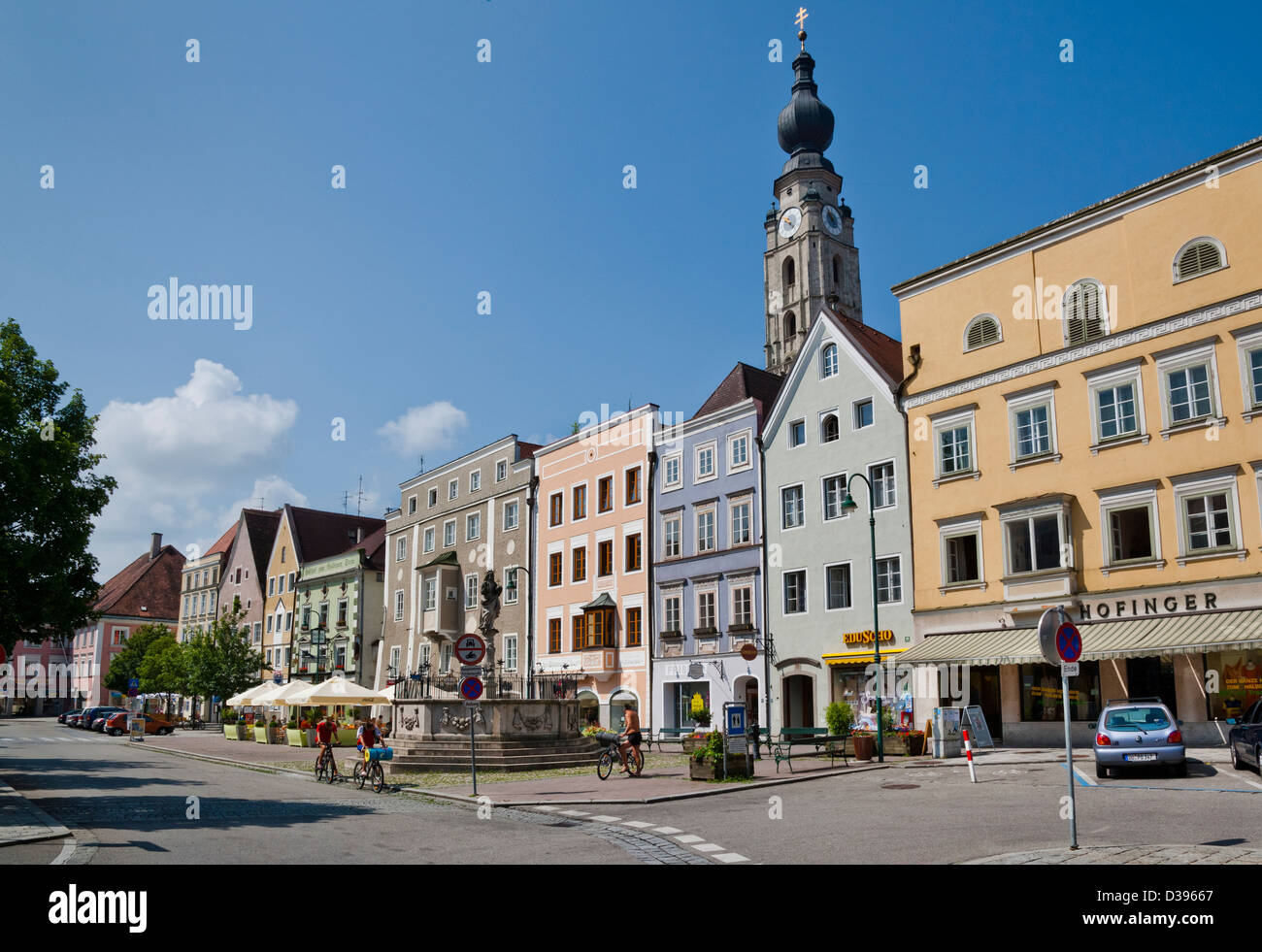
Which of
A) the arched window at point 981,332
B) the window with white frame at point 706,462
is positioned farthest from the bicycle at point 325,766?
the arched window at point 981,332

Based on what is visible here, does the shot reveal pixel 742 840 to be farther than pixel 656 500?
No

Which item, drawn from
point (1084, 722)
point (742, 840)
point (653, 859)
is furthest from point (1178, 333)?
point (653, 859)

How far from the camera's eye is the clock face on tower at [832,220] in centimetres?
9906

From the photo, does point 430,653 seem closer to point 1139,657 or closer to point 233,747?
point 233,747

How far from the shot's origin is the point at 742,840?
565 inches

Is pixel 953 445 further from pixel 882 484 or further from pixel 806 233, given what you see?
pixel 806 233

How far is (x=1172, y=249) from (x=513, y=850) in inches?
964

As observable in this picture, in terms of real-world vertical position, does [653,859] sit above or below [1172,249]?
below

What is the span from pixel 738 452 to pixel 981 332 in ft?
38.5

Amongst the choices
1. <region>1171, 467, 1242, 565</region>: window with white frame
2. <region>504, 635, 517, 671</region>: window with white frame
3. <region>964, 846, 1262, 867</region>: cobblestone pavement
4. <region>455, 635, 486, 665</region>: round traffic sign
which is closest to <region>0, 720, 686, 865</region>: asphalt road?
<region>455, 635, 486, 665</region>: round traffic sign

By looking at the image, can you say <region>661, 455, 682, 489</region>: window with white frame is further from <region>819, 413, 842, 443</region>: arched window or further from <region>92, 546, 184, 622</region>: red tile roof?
<region>92, 546, 184, 622</region>: red tile roof

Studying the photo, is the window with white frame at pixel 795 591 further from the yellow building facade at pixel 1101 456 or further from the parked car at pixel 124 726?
the parked car at pixel 124 726

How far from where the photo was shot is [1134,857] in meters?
10.8

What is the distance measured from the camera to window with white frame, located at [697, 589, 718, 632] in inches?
1640
